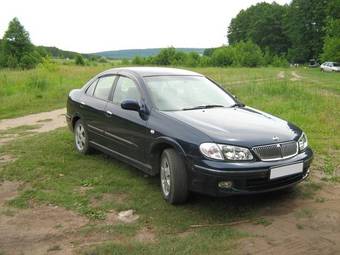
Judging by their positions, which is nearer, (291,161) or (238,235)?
(238,235)

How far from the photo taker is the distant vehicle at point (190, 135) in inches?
202

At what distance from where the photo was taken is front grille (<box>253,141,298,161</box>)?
5.20 meters

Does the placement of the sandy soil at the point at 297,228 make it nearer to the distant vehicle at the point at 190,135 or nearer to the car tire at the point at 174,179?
the distant vehicle at the point at 190,135

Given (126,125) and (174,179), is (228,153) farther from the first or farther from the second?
(126,125)

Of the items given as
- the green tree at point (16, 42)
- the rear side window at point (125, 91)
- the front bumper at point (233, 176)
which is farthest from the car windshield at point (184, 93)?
the green tree at point (16, 42)

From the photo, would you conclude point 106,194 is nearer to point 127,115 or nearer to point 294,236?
point 127,115

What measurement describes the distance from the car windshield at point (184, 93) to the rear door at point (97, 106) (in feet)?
3.10

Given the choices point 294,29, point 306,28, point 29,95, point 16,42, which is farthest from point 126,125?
point 294,29

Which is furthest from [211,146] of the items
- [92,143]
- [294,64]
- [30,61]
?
[294,64]

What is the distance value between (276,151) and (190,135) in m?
0.94

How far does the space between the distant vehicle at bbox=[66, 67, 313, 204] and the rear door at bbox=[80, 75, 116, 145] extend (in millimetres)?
16

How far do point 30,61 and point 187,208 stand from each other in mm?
64820

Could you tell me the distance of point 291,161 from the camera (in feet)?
17.7

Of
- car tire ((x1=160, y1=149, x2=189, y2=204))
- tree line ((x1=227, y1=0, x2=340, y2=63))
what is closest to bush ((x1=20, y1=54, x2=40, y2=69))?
tree line ((x1=227, y1=0, x2=340, y2=63))
